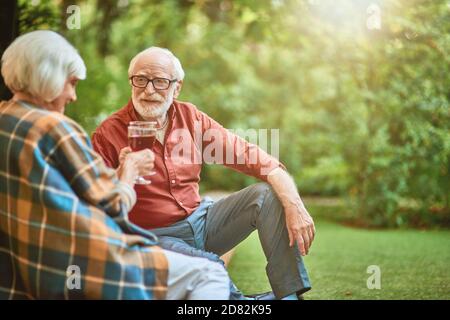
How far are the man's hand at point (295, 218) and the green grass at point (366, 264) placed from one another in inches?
35.7

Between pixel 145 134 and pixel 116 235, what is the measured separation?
0.49 m

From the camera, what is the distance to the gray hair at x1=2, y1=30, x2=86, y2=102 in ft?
6.19

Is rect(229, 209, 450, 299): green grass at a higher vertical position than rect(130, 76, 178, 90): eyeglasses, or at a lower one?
lower

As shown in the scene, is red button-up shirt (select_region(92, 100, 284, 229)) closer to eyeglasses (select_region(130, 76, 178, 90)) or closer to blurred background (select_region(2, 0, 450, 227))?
eyeglasses (select_region(130, 76, 178, 90))

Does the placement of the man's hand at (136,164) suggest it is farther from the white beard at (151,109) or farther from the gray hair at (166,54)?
the gray hair at (166,54)

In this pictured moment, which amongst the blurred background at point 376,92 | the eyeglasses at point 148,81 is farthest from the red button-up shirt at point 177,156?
the blurred background at point 376,92

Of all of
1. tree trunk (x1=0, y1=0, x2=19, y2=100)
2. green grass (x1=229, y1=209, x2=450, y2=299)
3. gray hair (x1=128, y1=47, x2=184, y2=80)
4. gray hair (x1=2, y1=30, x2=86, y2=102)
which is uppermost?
tree trunk (x1=0, y1=0, x2=19, y2=100)

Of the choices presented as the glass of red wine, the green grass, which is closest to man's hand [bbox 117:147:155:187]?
the glass of red wine

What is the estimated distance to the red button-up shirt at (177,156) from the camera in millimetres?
2576

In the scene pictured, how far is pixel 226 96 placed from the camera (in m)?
8.52

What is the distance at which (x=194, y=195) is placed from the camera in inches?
107
